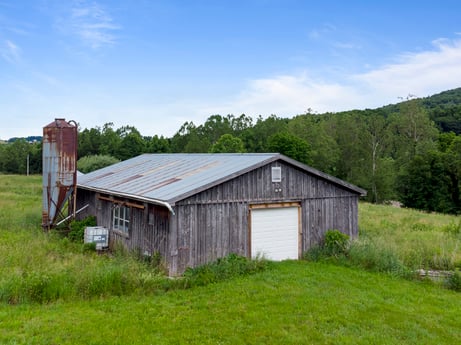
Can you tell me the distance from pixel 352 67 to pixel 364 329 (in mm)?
22770

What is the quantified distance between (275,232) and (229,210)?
5.72 feet

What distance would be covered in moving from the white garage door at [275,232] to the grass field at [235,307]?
2.61ft

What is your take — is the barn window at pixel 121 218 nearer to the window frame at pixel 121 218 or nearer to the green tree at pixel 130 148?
the window frame at pixel 121 218

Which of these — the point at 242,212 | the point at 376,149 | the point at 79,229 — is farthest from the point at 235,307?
the point at 376,149

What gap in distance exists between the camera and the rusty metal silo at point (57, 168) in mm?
14953

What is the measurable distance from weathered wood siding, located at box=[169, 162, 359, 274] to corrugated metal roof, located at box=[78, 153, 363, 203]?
0.27 meters

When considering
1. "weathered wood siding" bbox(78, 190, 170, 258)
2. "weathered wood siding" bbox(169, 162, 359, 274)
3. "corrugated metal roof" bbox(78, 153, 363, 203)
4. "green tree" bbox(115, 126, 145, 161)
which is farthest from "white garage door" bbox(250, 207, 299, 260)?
"green tree" bbox(115, 126, 145, 161)

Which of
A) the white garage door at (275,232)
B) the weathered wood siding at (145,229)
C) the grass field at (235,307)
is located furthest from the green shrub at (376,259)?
the weathered wood siding at (145,229)

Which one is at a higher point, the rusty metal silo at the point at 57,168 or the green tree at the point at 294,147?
the green tree at the point at 294,147

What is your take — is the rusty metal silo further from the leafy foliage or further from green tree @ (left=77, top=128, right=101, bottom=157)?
green tree @ (left=77, top=128, right=101, bottom=157)

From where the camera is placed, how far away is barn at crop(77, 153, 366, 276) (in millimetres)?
10078

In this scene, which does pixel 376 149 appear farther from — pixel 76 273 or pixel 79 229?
pixel 76 273

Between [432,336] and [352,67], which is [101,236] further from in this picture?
[352,67]

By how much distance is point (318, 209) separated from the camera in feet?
40.3
